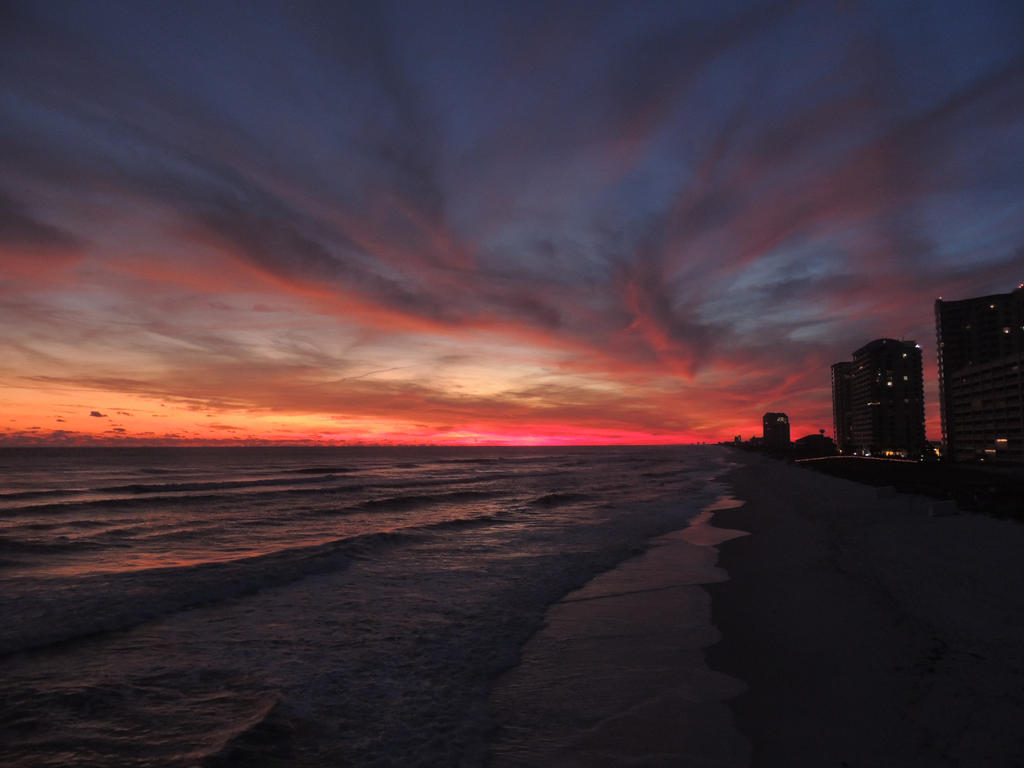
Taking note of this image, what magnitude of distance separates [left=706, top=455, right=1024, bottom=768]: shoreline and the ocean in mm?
4003

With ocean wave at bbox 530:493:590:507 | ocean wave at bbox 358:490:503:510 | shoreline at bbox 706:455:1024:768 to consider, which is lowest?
ocean wave at bbox 358:490:503:510

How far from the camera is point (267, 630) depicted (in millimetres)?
11555

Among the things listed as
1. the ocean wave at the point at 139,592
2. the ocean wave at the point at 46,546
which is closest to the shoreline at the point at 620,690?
the ocean wave at the point at 139,592

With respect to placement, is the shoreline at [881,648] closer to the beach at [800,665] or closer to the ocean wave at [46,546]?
the beach at [800,665]

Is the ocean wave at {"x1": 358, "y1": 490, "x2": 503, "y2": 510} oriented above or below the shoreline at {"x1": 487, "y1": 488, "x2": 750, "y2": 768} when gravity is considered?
below

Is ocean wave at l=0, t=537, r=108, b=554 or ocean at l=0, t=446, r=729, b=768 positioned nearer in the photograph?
ocean at l=0, t=446, r=729, b=768

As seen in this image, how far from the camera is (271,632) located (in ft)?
37.5

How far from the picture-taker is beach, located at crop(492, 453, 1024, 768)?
611 cm

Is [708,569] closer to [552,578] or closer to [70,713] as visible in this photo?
[552,578]

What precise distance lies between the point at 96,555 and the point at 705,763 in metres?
22.7

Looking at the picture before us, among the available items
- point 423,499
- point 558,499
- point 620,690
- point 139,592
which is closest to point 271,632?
point 139,592

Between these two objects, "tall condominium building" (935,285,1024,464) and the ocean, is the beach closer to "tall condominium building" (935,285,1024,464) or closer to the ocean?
the ocean

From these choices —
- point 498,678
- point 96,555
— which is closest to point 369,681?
point 498,678

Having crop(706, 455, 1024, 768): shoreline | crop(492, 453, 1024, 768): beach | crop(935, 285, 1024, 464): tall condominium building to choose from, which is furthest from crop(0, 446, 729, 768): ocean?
crop(935, 285, 1024, 464): tall condominium building
